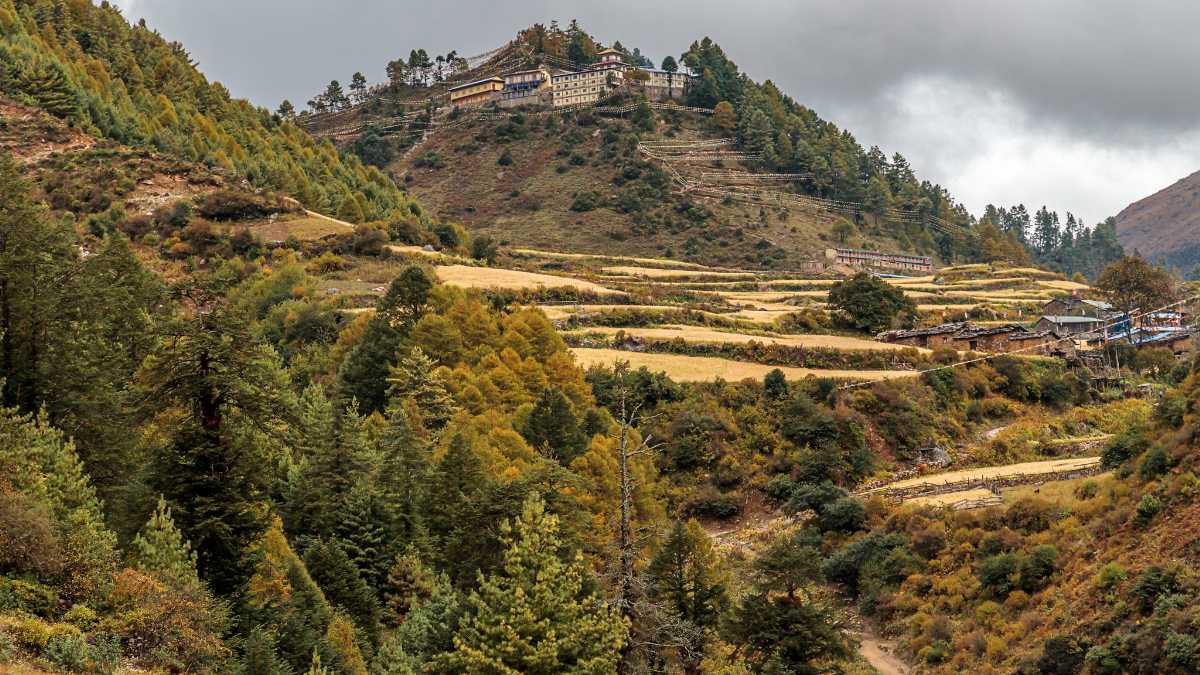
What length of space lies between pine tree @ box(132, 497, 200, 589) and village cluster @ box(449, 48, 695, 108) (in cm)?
15717

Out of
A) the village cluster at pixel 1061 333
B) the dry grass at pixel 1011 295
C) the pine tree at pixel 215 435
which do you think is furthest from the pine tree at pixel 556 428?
the dry grass at pixel 1011 295

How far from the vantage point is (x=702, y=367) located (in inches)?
2751

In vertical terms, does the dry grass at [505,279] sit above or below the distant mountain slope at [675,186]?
below

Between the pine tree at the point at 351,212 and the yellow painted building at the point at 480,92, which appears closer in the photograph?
the pine tree at the point at 351,212

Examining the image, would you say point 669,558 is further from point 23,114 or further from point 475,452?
point 23,114

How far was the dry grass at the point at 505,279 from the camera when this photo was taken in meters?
78.9

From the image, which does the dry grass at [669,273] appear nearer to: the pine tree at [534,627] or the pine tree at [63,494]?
the pine tree at [63,494]

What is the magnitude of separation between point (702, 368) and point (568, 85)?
395 ft

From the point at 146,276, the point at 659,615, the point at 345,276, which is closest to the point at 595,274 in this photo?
the point at 345,276

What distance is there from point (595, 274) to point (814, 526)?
54280 millimetres

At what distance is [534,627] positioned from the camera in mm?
23594

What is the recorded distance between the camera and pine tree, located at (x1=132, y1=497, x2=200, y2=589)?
82.0 ft

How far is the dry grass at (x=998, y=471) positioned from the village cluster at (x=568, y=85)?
12734 centimetres

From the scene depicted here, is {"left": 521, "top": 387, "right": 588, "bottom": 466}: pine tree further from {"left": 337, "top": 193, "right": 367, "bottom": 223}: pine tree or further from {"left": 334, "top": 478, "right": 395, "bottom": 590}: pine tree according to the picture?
{"left": 337, "top": 193, "right": 367, "bottom": 223}: pine tree
